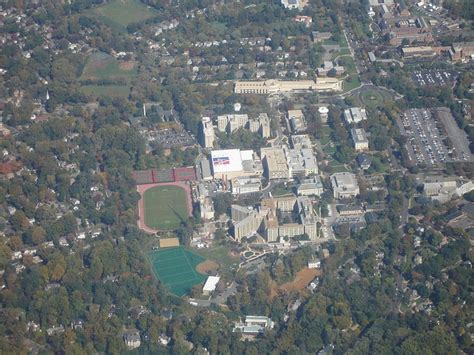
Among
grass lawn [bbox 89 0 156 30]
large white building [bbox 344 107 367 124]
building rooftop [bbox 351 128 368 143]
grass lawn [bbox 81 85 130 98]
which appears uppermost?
building rooftop [bbox 351 128 368 143]

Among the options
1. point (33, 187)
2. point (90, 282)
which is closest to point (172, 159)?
point (33, 187)

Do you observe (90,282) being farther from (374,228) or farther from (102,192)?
(374,228)

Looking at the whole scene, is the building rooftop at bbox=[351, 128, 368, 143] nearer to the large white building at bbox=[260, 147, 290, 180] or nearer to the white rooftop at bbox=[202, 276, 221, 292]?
the large white building at bbox=[260, 147, 290, 180]

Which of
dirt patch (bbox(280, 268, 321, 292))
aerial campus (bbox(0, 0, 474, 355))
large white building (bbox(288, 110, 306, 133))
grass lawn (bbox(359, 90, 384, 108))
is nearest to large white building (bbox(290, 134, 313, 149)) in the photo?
aerial campus (bbox(0, 0, 474, 355))

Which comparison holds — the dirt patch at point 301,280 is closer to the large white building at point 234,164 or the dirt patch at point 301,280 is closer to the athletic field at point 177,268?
the athletic field at point 177,268

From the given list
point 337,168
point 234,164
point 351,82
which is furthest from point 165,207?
point 351,82

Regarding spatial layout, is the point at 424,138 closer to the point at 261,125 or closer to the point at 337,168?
the point at 337,168
